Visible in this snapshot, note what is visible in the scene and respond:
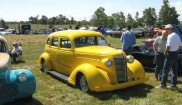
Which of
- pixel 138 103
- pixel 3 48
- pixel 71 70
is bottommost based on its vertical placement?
pixel 138 103

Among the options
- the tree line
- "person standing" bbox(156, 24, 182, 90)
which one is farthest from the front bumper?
the tree line

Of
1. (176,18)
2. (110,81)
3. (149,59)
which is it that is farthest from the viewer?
(176,18)

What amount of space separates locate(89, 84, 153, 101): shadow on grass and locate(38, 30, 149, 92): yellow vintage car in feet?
0.73

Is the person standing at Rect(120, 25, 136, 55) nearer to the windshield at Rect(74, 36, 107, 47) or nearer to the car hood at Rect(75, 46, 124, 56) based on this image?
the windshield at Rect(74, 36, 107, 47)

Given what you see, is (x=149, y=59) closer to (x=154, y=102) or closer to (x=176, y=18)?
(x=154, y=102)

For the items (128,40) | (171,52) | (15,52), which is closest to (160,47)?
(171,52)

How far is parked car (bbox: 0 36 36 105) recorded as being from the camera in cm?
679

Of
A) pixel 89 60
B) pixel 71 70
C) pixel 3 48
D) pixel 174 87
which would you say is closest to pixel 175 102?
pixel 174 87

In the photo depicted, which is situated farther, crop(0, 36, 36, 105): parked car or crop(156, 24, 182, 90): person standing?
crop(156, 24, 182, 90): person standing

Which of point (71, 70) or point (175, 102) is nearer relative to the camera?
point (175, 102)

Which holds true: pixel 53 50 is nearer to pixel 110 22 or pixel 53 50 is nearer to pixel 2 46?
pixel 2 46

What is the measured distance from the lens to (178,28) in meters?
11.9

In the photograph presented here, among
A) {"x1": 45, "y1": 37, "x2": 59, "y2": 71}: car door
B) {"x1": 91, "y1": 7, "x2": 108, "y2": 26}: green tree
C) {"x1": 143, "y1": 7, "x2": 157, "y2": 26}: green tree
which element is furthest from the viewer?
{"x1": 91, "y1": 7, "x2": 108, "y2": 26}: green tree

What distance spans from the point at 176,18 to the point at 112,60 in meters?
69.4
